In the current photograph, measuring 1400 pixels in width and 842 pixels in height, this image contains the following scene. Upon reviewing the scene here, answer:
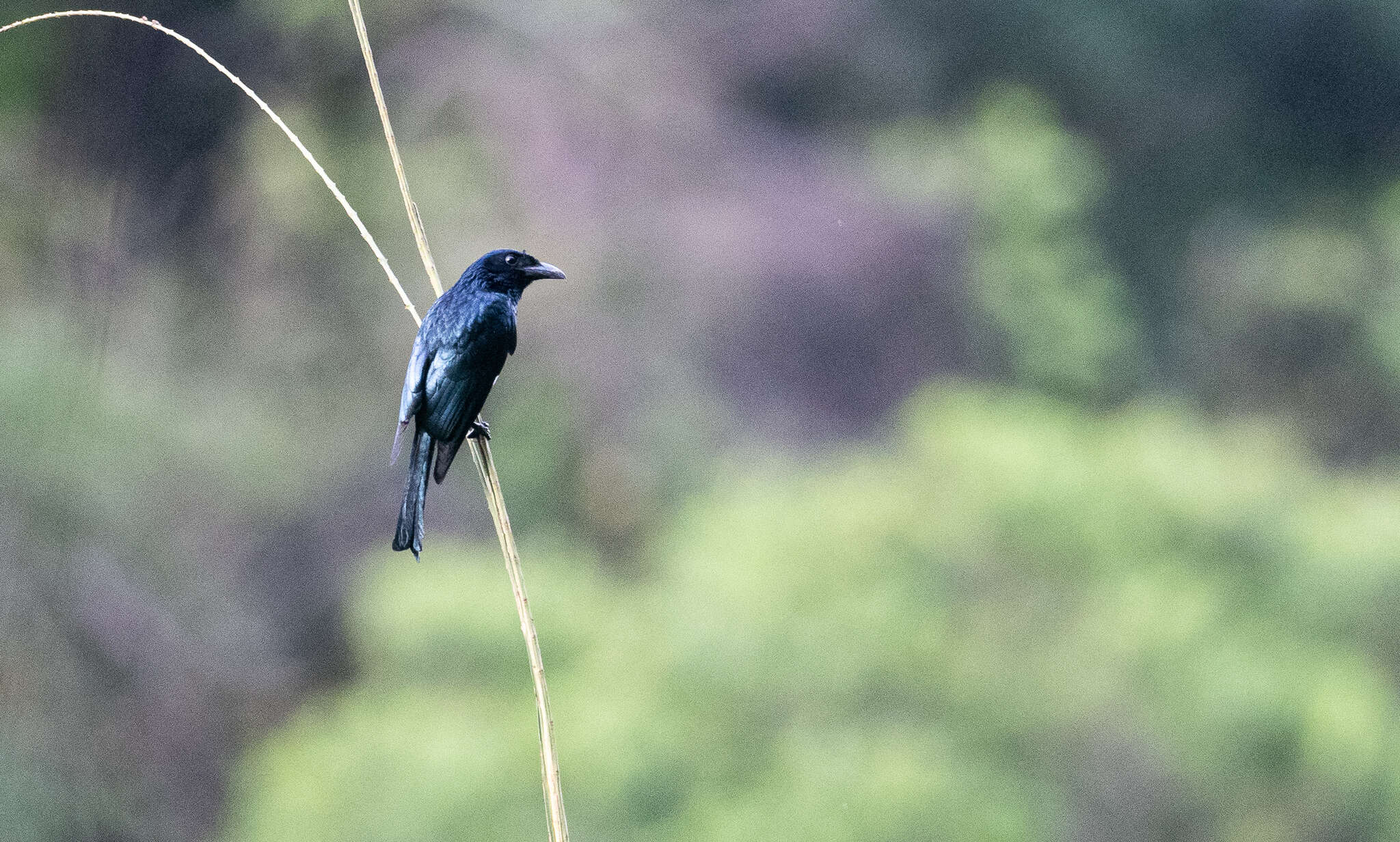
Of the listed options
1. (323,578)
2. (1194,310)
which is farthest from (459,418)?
(1194,310)

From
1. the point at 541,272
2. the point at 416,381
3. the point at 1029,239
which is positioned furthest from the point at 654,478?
the point at 416,381

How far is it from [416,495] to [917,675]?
4.14m

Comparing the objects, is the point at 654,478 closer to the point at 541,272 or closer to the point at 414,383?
the point at 541,272

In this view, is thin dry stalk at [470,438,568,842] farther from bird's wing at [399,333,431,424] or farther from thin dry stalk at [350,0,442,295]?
bird's wing at [399,333,431,424]

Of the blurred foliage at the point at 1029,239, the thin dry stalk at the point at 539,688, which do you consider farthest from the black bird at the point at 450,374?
the blurred foliage at the point at 1029,239

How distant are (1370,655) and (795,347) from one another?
2.95 meters

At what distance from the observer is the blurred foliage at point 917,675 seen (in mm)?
4672

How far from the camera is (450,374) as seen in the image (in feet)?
3.63

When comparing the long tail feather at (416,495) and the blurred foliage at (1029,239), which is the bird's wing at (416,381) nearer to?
the long tail feather at (416,495)

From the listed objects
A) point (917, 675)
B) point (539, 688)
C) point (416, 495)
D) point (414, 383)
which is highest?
point (917, 675)

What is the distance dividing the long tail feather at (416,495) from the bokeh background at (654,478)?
2.43 metres

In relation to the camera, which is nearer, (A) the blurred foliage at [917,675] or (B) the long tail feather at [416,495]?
(B) the long tail feather at [416,495]

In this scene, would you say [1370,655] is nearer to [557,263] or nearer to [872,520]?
[872,520]

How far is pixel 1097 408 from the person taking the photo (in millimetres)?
7043
